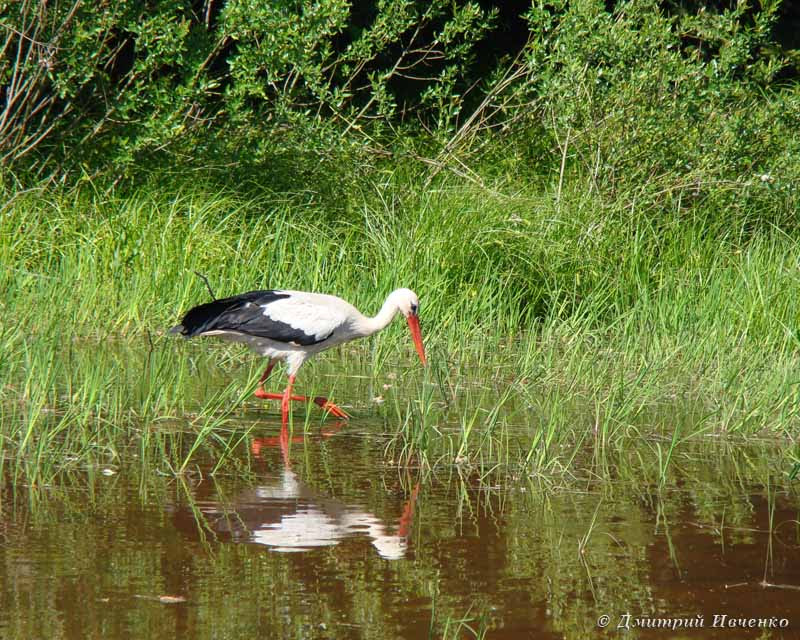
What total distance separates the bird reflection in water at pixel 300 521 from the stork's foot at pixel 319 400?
1305mm

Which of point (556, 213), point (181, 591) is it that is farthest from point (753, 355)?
point (181, 591)

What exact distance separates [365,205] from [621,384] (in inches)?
147

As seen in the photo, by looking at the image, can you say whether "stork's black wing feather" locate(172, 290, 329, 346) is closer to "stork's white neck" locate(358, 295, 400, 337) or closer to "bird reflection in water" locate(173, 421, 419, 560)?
"stork's white neck" locate(358, 295, 400, 337)

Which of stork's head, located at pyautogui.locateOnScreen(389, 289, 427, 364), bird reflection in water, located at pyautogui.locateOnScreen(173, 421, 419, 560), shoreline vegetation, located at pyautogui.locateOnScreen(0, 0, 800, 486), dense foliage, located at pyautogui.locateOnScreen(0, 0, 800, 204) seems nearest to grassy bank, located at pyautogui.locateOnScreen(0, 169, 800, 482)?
shoreline vegetation, located at pyautogui.locateOnScreen(0, 0, 800, 486)

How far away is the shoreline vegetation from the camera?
6836mm

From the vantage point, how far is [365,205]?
9320mm

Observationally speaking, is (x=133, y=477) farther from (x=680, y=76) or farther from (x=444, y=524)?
(x=680, y=76)

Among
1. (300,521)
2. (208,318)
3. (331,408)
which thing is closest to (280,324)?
(208,318)

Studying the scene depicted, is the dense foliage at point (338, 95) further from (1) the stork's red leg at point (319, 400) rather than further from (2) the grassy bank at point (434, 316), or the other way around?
(1) the stork's red leg at point (319, 400)

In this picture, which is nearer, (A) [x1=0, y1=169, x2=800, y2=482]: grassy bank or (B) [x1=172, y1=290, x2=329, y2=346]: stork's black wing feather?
(A) [x1=0, y1=169, x2=800, y2=482]: grassy bank

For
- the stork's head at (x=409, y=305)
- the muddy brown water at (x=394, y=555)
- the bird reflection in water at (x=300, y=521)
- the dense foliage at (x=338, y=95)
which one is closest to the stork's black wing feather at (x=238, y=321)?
the stork's head at (x=409, y=305)

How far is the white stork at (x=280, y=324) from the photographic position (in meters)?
6.65

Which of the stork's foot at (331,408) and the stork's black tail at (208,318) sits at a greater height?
the stork's black tail at (208,318)

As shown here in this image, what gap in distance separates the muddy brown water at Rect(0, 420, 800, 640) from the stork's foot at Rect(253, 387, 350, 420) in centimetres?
94
